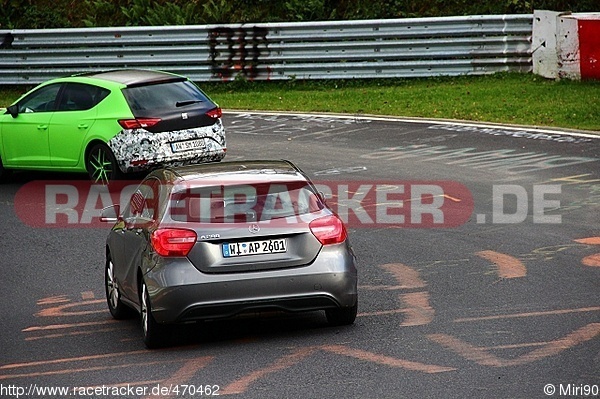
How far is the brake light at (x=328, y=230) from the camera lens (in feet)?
31.8

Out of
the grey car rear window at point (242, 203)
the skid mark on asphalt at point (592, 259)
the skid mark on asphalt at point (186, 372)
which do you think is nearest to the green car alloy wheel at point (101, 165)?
the skid mark on asphalt at point (592, 259)

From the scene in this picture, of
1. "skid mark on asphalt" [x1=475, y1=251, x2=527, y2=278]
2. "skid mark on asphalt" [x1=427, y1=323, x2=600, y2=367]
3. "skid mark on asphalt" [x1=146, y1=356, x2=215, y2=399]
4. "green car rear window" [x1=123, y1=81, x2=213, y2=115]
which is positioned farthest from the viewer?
"green car rear window" [x1=123, y1=81, x2=213, y2=115]

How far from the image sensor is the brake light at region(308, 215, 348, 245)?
9.68 metres

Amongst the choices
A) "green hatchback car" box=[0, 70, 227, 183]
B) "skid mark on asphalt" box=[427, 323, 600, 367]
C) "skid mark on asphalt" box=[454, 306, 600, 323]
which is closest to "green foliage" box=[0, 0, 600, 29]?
"green hatchback car" box=[0, 70, 227, 183]

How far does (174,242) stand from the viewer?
9.53 metres

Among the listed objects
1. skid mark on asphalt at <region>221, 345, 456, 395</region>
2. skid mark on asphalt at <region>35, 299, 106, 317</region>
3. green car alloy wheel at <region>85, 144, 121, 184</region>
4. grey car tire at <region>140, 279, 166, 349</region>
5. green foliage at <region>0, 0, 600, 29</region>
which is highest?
green foliage at <region>0, 0, 600, 29</region>

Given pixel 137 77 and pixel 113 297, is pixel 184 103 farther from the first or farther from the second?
pixel 113 297

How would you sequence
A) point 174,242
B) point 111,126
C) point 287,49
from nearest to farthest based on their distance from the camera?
point 174,242, point 111,126, point 287,49

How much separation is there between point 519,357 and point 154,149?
9.78 meters

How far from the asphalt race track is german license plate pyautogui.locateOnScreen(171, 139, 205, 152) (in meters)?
1.73

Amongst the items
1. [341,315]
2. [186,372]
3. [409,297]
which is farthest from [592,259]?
[186,372]

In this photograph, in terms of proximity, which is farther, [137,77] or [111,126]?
[137,77]

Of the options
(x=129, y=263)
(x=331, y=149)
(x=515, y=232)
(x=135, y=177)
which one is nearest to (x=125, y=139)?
(x=135, y=177)

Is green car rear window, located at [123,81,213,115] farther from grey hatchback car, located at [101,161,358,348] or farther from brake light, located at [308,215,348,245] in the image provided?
brake light, located at [308,215,348,245]
